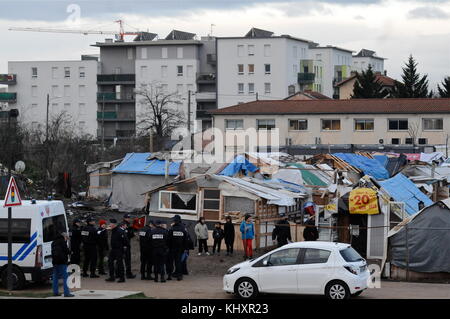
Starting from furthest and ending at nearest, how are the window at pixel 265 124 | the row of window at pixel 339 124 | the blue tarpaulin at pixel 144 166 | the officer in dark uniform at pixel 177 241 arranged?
the window at pixel 265 124
the row of window at pixel 339 124
the blue tarpaulin at pixel 144 166
the officer in dark uniform at pixel 177 241

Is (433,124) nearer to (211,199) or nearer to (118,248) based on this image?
(211,199)

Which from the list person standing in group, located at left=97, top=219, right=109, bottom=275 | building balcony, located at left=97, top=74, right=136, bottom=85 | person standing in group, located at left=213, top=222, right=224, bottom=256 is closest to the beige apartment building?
building balcony, located at left=97, top=74, right=136, bottom=85

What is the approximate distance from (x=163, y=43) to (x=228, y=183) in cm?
8822

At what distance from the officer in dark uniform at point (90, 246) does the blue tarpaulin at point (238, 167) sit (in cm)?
1188

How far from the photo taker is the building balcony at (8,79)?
393ft

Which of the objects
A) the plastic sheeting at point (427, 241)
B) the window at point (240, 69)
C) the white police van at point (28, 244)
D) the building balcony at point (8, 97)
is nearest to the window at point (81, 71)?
the building balcony at point (8, 97)

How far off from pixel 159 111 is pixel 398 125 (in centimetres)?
3707

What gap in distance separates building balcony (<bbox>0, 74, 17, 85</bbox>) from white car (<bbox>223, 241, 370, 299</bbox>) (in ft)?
345

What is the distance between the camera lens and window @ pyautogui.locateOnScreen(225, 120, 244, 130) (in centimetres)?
8238

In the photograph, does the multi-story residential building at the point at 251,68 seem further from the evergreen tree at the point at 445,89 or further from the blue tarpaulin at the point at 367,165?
the blue tarpaulin at the point at 367,165

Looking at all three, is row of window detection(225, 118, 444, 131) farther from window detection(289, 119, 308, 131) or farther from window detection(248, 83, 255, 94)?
window detection(248, 83, 255, 94)

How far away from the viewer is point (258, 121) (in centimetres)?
8169

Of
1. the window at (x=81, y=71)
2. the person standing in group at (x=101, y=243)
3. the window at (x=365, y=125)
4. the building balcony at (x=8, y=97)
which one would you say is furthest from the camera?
the building balcony at (x=8, y=97)

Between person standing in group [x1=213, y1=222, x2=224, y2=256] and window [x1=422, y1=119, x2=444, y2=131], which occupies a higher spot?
window [x1=422, y1=119, x2=444, y2=131]
